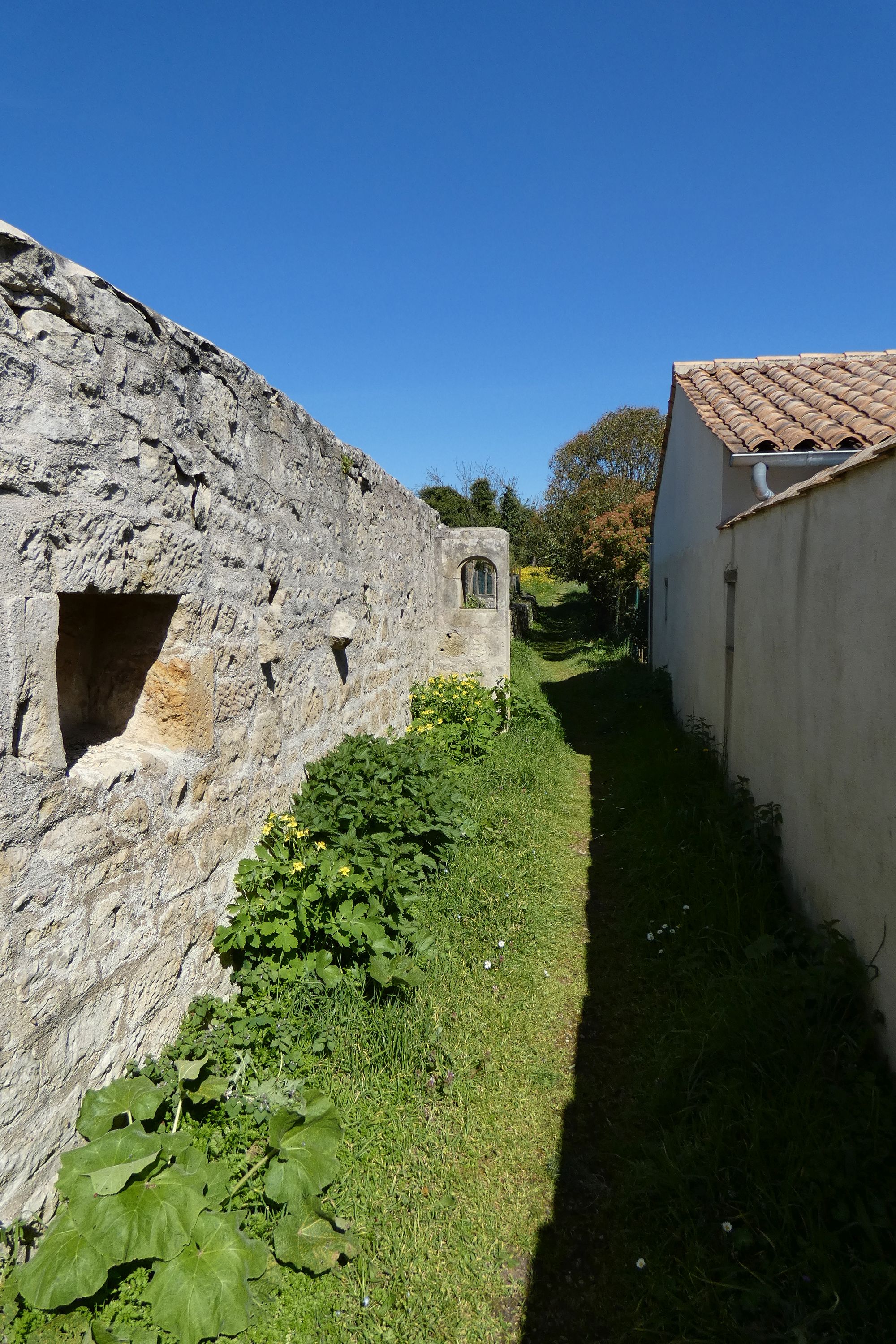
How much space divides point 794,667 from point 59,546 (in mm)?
3321

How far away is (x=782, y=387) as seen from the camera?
726 cm

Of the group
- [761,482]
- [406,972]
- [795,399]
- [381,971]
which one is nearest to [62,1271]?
[381,971]

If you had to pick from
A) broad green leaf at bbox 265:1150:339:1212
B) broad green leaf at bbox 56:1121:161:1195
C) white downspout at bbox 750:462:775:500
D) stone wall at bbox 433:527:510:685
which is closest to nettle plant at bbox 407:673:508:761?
stone wall at bbox 433:527:510:685

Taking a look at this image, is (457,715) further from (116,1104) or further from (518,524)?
(518,524)

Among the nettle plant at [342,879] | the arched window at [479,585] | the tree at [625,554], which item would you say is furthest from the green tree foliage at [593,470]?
the nettle plant at [342,879]

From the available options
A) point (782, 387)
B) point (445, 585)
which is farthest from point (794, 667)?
point (445, 585)

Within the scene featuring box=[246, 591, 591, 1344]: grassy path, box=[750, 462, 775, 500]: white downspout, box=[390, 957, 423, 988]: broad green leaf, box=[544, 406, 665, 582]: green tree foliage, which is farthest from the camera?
box=[544, 406, 665, 582]: green tree foliage

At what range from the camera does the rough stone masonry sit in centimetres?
194

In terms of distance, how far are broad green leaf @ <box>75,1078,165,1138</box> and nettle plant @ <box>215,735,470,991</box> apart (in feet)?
2.48

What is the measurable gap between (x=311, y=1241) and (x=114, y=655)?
2.07m

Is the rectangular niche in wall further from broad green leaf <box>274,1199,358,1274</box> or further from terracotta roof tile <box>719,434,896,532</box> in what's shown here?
terracotta roof tile <box>719,434,896,532</box>

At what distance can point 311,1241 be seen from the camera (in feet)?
7.23

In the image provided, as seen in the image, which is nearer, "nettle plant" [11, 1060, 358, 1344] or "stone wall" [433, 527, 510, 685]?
"nettle plant" [11, 1060, 358, 1344]

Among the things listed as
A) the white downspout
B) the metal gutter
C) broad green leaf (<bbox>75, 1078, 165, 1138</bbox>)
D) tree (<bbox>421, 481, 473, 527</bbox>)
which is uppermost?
tree (<bbox>421, 481, 473, 527</bbox>)
